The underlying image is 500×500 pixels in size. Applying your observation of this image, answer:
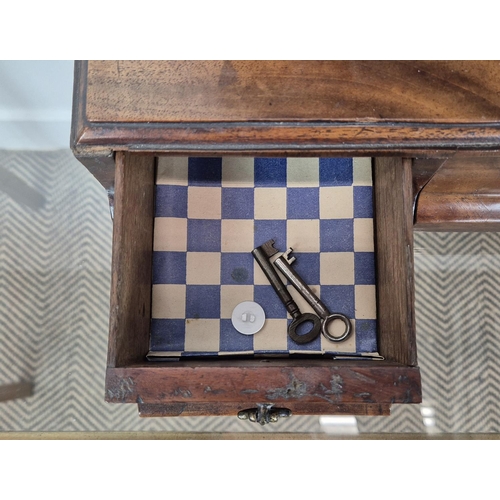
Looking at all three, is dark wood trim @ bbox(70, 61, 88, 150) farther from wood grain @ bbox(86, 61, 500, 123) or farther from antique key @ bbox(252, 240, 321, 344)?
antique key @ bbox(252, 240, 321, 344)

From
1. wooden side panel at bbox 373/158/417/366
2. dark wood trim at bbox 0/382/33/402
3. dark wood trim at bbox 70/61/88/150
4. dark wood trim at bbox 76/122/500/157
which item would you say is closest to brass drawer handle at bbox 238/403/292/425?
wooden side panel at bbox 373/158/417/366

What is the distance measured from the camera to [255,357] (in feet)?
3.20

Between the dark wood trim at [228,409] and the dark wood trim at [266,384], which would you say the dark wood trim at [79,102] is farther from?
the dark wood trim at [228,409]

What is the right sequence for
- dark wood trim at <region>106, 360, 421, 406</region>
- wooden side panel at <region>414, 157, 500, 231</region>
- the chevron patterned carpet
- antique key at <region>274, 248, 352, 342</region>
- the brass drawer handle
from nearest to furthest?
dark wood trim at <region>106, 360, 421, 406</region> → the brass drawer handle → antique key at <region>274, 248, 352, 342</region> → wooden side panel at <region>414, 157, 500, 231</region> → the chevron patterned carpet

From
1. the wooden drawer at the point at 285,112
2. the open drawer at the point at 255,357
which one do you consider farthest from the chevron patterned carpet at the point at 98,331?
the wooden drawer at the point at 285,112

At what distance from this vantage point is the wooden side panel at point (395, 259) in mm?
806

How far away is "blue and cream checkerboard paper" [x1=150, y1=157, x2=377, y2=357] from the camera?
3.27ft

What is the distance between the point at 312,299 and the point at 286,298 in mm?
52

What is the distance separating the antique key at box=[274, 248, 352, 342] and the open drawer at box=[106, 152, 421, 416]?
0.17ft

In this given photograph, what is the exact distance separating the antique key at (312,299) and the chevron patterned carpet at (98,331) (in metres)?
0.64

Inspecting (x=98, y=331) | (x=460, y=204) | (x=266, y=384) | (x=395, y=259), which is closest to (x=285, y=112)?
(x=395, y=259)

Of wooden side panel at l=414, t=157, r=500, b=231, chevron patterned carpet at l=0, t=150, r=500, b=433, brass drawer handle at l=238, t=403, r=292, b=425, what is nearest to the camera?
brass drawer handle at l=238, t=403, r=292, b=425

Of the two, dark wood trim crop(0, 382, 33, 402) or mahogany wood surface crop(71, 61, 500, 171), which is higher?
mahogany wood surface crop(71, 61, 500, 171)

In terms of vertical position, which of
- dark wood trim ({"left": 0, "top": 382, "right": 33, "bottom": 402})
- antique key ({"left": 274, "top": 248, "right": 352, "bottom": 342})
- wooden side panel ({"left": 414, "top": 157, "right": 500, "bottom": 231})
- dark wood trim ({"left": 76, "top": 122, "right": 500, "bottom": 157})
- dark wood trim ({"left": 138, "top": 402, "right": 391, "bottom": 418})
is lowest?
dark wood trim ({"left": 0, "top": 382, "right": 33, "bottom": 402})
